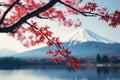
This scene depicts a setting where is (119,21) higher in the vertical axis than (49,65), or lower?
higher

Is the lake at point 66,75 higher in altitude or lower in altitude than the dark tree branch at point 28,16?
lower

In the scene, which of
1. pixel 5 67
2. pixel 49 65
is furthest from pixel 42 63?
pixel 5 67

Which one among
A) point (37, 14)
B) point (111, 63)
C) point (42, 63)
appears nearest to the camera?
point (37, 14)

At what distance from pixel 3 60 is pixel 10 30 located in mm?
85525

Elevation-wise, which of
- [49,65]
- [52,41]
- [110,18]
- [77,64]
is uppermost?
[110,18]

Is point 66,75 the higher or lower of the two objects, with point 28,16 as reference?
lower

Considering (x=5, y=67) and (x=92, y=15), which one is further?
(x=5, y=67)

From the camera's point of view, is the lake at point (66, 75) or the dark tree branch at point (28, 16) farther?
the lake at point (66, 75)

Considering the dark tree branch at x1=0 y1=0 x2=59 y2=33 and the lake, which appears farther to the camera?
the lake

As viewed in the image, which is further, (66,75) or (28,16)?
(66,75)

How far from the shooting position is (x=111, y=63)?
306ft

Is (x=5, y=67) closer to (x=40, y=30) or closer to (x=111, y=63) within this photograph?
(x=111, y=63)

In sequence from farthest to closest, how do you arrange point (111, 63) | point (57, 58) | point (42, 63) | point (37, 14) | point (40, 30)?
point (42, 63), point (111, 63), point (57, 58), point (40, 30), point (37, 14)

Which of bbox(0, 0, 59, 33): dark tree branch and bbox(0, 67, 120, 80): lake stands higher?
bbox(0, 0, 59, 33): dark tree branch
